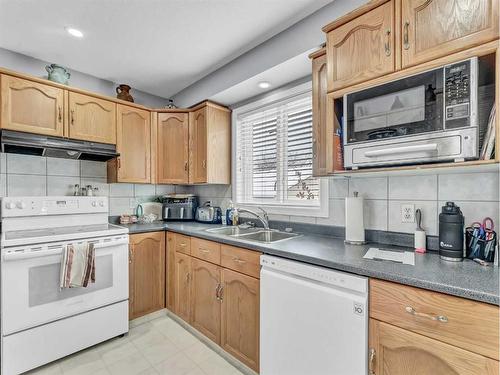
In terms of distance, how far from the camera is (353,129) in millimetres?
1388

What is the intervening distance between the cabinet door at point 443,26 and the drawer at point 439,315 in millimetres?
1007

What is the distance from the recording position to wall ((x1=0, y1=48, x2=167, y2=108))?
2092mm

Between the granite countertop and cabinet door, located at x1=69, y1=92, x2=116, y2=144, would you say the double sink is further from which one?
cabinet door, located at x1=69, y1=92, x2=116, y2=144

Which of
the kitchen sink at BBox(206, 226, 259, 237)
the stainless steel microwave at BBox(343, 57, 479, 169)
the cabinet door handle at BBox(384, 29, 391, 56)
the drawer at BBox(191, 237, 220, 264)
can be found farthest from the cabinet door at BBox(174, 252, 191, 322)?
the cabinet door handle at BBox(384, 29, 391, 56)

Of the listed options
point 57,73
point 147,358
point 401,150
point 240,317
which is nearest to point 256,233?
point 240,317

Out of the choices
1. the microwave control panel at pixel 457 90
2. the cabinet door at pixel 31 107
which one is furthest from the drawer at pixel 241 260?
A: the cabinet door at pixel 31 107

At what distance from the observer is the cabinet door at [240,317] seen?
1601 mm

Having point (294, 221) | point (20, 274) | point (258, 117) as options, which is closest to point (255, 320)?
point (294, 221)

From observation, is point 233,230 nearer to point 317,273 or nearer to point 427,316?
point 317,273

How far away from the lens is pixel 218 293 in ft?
6.11

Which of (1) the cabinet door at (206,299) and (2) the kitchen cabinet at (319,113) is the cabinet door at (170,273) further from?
(2) the kitchen cabinet at (319,113)

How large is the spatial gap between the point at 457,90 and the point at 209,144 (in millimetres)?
1993

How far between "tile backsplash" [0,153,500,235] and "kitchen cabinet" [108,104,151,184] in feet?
0.91

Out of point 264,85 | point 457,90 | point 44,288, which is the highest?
point 264,85
